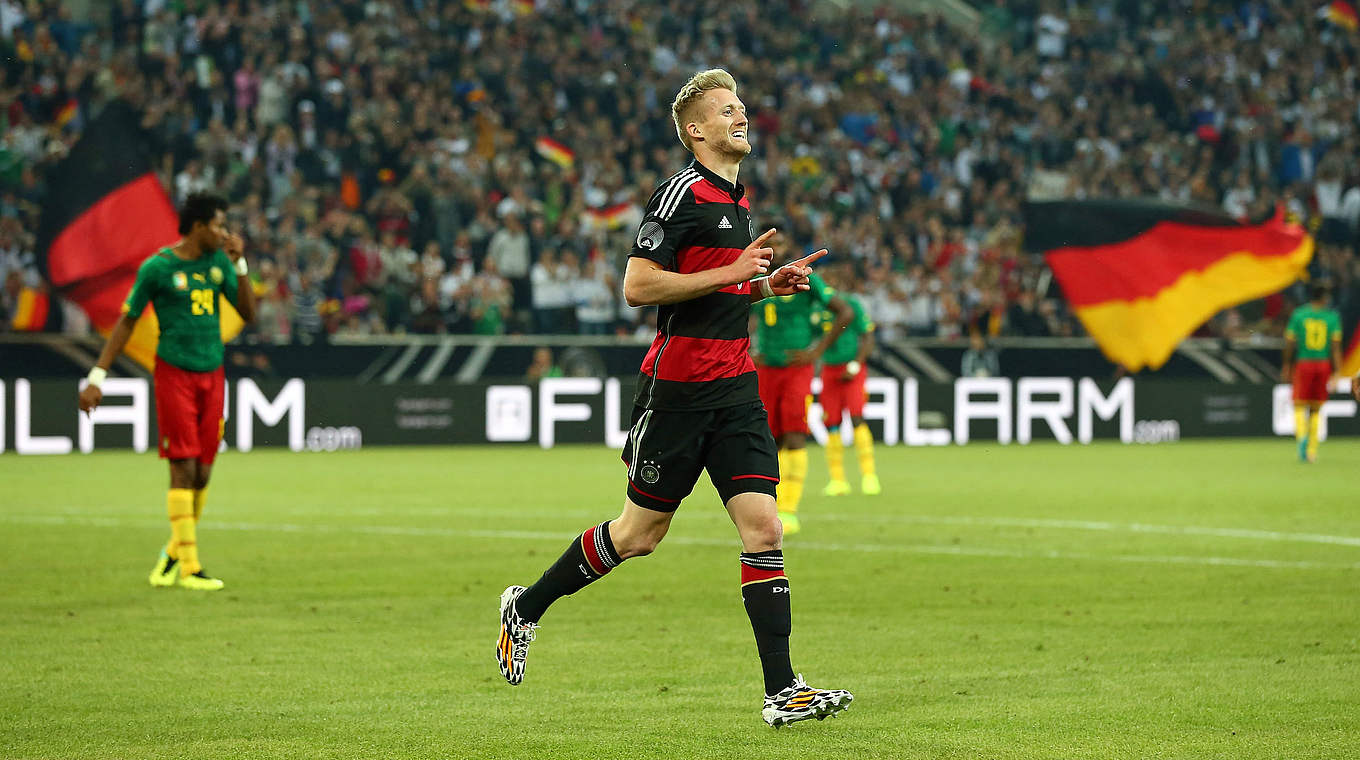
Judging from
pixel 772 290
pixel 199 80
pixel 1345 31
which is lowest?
pixel 772 290

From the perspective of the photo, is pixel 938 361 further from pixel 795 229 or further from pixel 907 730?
pixel 907 730

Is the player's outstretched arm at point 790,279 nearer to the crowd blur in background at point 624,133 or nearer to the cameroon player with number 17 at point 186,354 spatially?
the cameroon player with number 17 at point 186,354

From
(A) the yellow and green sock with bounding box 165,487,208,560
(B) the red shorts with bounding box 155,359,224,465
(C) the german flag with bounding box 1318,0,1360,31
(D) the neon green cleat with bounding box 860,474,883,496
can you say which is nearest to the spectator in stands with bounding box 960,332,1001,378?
(D) the neon green cleat with bounding box 860,474,883,496

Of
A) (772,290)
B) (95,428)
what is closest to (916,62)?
(95,428)

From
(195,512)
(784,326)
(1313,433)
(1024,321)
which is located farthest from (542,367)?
(195,512)

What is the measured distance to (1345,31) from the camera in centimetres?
3653

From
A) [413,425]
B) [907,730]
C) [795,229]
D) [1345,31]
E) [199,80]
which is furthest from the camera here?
[1345,31]

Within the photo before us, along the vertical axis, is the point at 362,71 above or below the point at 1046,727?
above

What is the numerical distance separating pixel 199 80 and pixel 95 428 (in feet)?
19.7

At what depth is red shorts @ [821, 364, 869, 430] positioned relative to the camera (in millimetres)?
17625

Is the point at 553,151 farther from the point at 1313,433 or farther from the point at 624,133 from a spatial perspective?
the point at 1313,433

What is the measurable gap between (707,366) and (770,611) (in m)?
0.88

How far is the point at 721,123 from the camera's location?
241 inches

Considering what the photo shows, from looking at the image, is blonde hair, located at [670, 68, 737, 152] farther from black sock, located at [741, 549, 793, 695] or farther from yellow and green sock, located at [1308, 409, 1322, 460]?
yellow and green sock, located at [1308, 409, 1322, 460]
